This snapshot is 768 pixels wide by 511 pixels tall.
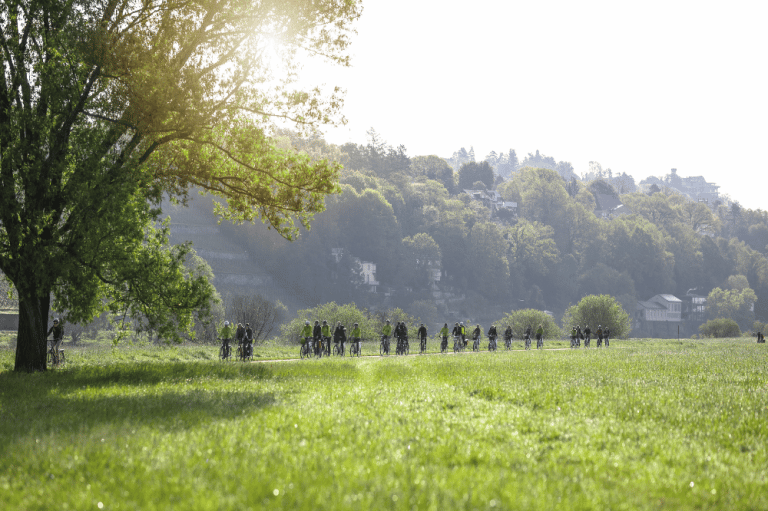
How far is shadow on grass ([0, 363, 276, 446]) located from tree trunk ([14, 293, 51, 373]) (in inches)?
38.0

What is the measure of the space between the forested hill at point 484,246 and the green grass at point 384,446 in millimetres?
90501

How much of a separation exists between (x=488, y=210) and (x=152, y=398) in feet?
507

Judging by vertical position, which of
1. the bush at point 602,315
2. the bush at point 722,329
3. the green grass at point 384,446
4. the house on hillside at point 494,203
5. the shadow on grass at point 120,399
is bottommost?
the bush at point 722,329

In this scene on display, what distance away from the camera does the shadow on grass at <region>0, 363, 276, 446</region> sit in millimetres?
8344

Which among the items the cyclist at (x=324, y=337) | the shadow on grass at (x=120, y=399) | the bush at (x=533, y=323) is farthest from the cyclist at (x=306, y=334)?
the bush at (x=533, y=323)

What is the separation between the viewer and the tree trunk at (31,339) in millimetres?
15633

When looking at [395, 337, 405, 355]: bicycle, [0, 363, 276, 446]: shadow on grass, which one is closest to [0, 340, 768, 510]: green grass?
[0, 363, 276, 446]: shadow on grass

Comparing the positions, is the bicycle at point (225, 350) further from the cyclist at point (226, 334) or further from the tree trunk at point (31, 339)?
the tree trunk at point (31, 339)

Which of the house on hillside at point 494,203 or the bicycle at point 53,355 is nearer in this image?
the bicycle at point 53,355

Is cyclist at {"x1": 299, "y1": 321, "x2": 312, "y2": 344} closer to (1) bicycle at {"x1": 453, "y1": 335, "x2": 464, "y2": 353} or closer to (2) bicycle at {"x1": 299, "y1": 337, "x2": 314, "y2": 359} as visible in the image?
(2) bicycle at {"x1": 299, "y1": 337, "x2": 314, "y2": 359}

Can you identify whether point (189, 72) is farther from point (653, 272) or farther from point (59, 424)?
point (653, 272)

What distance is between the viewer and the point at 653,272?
156m

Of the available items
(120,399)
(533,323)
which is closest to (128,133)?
(120,399)

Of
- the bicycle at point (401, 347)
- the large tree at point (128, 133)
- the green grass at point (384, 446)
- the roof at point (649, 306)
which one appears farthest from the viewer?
the roof at point (649, 306)
